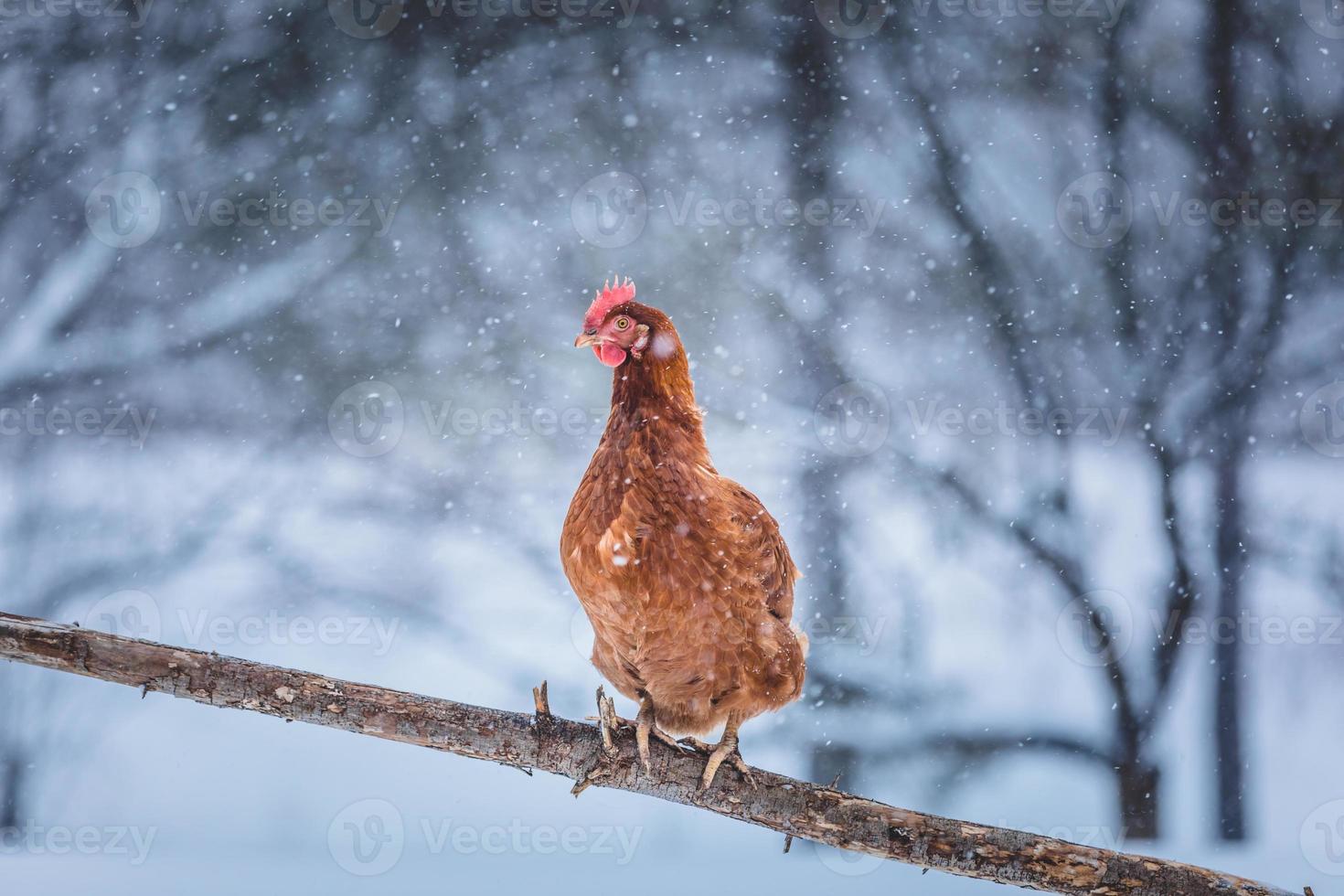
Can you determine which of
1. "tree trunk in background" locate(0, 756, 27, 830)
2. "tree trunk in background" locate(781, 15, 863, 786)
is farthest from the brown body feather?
"tree trunk in background" locate(0, 756, 27, 830)

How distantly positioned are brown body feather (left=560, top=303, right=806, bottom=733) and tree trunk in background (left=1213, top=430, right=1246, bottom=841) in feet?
7.33

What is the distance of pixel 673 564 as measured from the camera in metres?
1.53

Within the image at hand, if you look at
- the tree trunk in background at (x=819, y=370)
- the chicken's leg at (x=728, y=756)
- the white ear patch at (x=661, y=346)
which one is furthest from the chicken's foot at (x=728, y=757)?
the tree trunk in background at (x=819, y=370)

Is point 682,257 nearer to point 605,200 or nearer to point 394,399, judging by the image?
point 605,200

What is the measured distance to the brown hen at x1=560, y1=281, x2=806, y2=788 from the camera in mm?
1540

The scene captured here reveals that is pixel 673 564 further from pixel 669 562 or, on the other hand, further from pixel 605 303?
pixel 605 303

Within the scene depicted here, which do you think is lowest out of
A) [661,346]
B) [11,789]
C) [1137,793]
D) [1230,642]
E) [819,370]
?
[11,789]

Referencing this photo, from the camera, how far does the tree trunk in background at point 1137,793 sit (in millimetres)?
3045

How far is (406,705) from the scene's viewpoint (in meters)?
1.62

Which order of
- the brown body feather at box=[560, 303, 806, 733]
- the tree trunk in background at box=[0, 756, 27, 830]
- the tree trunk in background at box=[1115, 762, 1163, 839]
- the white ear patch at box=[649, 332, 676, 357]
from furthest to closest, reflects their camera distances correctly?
1. the tree trunk in background at box=[1115, 762, 1163, 839]
2. the tree trunk in background at box=[0, 756, 27, 830]
3. the white ear patch at box=[649, 332, 676, 357]
4. the brown body feather at box=[560, 303, 806, 733]

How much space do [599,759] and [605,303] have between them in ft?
2.88

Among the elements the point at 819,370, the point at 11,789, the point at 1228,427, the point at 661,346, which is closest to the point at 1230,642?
the point at 1228,427

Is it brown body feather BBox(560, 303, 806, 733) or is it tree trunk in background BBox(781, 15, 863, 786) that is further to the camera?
tree trunk in background BBox(781, 15, 863, 786)

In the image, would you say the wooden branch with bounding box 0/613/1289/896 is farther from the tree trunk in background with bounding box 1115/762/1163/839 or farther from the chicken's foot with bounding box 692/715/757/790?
the tree trunk in background with bounding box 1115/762/1163/839
